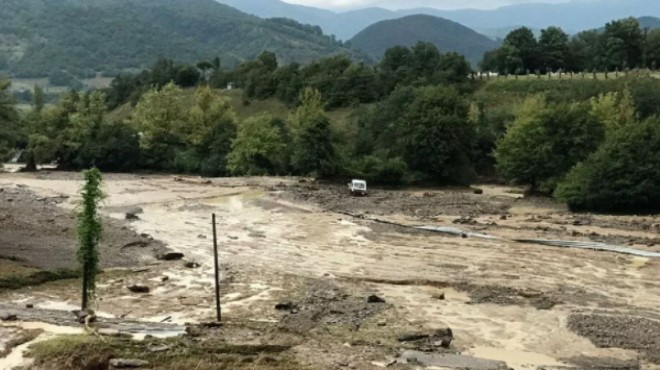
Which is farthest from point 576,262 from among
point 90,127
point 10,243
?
point 90,127

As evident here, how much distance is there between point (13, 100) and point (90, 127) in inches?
1819

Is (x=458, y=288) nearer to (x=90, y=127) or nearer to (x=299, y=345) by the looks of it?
(x=299, y=345)

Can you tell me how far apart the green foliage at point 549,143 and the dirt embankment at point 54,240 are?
3191 cm

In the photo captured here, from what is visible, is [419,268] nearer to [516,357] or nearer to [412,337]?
[412,337]

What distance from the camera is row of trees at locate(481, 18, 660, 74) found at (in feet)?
321

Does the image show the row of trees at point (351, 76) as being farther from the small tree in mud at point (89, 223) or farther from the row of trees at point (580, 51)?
the small tree in mud at point (89, 223)

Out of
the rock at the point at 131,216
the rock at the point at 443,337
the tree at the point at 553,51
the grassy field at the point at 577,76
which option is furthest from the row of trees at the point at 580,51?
the rock at the point at 443,337

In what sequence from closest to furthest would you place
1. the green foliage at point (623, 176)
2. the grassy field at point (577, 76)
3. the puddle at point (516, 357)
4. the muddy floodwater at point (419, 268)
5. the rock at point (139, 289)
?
the puddle at point (516, 357) → the muddy floodwater at point (419, 268) → the rock at point (139, 289) → the green foliage at point (623, 176) → the grassy field at point (577, 76)

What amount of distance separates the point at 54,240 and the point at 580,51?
8850cm

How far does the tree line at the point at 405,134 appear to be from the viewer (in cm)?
4934

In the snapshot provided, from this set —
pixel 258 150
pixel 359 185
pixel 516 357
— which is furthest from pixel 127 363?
pixel 258 150

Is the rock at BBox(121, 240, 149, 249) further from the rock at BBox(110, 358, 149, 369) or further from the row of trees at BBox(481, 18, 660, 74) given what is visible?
the row of trees at BBox(481, 18, 660, 74)

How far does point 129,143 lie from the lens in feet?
266

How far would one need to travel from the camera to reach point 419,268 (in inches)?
1288
